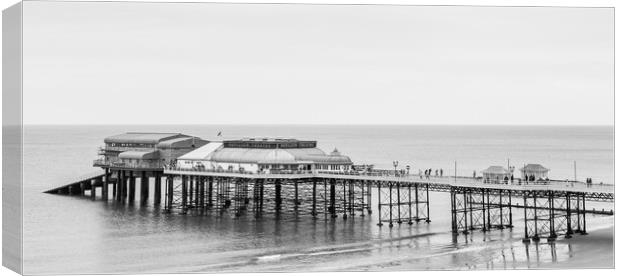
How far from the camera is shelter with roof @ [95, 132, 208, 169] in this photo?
352ft

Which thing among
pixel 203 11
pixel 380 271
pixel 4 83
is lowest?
pixel 380 271

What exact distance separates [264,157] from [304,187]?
20866 mm

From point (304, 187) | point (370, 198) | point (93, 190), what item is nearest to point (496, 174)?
point (370, 198)

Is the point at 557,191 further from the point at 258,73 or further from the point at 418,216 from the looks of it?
the point at 258,73

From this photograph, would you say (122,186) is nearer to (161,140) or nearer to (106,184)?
(106,184)

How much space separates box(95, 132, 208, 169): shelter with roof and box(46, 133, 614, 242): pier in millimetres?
100

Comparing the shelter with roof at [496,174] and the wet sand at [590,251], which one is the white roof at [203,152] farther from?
the wet sand at [590,251]

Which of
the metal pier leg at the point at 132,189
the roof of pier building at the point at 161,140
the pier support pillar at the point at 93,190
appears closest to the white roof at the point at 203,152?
the roof of pier building at the point at 161,140

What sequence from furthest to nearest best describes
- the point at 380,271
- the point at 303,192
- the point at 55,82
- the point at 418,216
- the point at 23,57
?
the point at 303,192
the point at 418,216
the point at 55,82
the point at 380,271
the point at 23,57

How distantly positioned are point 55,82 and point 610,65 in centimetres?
4073

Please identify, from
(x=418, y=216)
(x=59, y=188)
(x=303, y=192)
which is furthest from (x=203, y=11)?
(x=59, y=188)

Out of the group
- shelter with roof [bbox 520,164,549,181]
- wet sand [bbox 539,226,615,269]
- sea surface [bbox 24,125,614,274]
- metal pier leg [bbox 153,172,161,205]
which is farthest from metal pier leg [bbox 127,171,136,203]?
wet sand [bbox 539,226,615,269]

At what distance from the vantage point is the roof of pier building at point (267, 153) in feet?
304

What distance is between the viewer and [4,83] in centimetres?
5766
